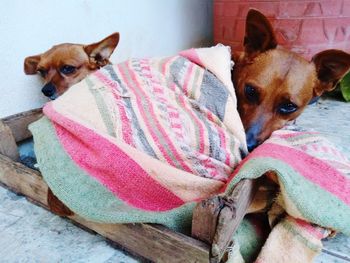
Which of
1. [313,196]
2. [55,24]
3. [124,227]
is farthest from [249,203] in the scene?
[55,24]

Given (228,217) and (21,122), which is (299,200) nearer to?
(228,217)

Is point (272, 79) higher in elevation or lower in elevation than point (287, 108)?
higher

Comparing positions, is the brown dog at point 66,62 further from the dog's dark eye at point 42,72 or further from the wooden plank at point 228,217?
the wooden plank at point 228,217

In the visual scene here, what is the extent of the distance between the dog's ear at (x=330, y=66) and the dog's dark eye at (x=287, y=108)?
162mm

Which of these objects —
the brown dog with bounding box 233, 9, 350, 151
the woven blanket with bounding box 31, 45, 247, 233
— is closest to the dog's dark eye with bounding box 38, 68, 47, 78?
the woven blanket with bounding box 31, 45, 247, 233

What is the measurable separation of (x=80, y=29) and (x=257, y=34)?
3.05 feet

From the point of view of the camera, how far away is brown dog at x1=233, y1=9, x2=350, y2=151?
120 cm

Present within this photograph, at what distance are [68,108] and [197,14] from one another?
5.94 ft

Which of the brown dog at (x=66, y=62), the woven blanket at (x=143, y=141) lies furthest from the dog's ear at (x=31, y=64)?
the woven blanket at (x=143, y=141)

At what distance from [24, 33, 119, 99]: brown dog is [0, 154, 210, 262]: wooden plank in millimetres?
524

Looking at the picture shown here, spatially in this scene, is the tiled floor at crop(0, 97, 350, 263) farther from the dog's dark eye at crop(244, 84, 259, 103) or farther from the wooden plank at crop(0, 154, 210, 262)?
the dog's dark eye at crop(244, 84, 259, 103)

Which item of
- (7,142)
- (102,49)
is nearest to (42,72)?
(102,49)

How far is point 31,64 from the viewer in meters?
1.48

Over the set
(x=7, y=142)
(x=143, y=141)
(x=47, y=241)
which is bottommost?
(x=47, y=241)
